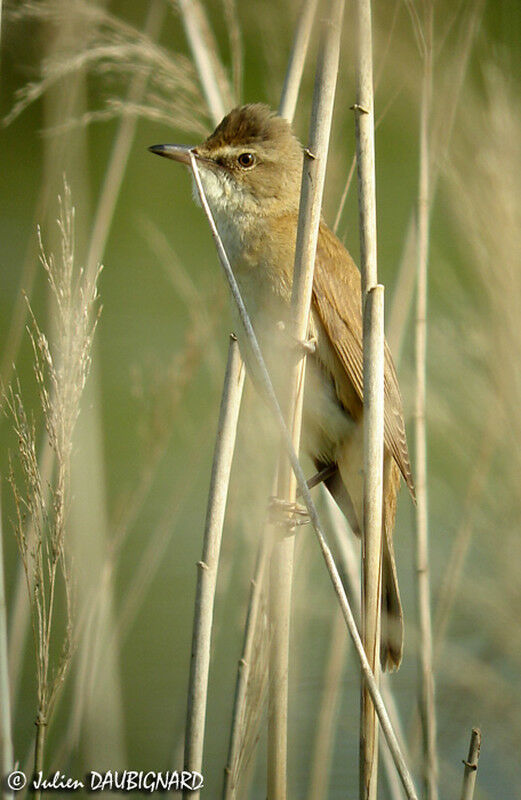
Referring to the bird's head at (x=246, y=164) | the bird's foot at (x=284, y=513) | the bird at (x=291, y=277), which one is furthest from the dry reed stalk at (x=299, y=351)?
the bird's head at (x=246, y=164)

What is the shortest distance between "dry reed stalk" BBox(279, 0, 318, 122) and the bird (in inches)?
6.3

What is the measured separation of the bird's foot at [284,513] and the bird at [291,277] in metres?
0.27

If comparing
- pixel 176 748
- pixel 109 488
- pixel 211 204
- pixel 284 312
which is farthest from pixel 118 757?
pixel 109 488

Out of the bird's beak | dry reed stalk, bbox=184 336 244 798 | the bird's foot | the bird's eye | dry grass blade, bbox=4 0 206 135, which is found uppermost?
dry grass blade, bbox=4 0 206 135

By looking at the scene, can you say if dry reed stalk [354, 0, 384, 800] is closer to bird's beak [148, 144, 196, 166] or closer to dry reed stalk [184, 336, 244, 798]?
dry reed stalk [184, 336, 244, 798]

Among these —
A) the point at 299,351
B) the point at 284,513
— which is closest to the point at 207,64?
the point at 299,351

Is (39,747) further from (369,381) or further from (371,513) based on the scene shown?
(369,381)

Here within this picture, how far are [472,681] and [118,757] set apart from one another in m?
0.84

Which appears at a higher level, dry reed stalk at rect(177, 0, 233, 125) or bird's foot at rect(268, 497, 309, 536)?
dry reed stalk at rect(177, 0, 233, 125)

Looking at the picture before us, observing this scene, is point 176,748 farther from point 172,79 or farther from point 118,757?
point 172,79

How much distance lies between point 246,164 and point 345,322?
1.33 feet

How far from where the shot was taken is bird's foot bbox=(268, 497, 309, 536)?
5.44 ft

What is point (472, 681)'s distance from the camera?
230cm

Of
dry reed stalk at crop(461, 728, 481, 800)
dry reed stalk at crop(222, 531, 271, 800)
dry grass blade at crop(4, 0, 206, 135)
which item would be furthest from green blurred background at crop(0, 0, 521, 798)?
dry reed stalk at crop(461, 728, 481, 800)
